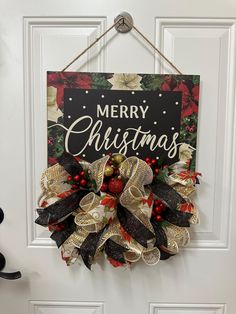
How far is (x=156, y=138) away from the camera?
807 millimetres

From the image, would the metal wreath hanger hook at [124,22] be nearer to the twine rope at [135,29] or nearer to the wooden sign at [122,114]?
the twine rope at [135,29]

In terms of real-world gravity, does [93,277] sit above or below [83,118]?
below

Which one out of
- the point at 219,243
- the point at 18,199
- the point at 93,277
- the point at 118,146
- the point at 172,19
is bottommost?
the point at 93,277

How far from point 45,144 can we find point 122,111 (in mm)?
221

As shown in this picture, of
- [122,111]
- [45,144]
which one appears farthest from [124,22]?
[45,144]

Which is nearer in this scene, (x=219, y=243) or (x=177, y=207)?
(x=177, y=207)

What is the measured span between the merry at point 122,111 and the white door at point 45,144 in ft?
0.33

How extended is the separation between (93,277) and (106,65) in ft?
1.88

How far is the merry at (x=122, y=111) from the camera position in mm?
800

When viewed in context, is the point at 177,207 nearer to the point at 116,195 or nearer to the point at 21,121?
the point at 116,195

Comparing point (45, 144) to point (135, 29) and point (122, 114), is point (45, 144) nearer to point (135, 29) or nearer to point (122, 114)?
point (122, 114)

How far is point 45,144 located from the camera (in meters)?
0.84

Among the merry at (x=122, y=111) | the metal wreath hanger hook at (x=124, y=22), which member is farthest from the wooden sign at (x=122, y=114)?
the metal wreath hanger hook at (x=124, y=22)

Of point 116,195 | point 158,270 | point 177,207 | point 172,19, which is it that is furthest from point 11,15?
point 158,270
